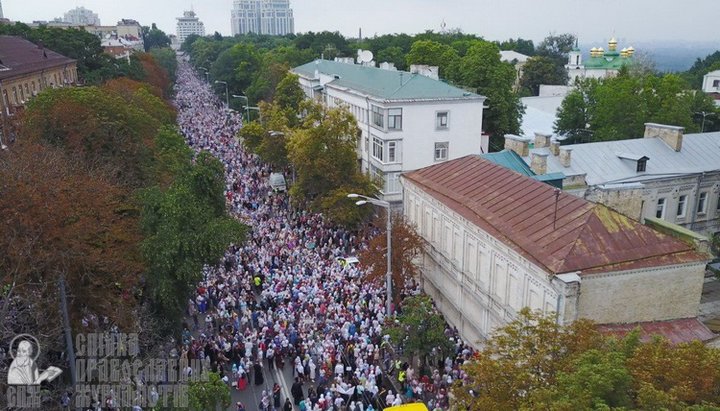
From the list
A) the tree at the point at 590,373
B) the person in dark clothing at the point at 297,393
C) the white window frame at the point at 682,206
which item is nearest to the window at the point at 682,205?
the white window frame at the point at 682,206

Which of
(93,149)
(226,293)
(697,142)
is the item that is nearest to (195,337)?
(226,293)

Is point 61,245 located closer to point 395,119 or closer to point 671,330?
point 671,330

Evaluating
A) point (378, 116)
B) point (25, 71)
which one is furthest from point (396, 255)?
point (25, 71)

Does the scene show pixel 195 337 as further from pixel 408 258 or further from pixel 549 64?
pixel 549 64

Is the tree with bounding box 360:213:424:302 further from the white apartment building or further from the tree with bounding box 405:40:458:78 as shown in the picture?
the tree with bounding box 405:40:458:78

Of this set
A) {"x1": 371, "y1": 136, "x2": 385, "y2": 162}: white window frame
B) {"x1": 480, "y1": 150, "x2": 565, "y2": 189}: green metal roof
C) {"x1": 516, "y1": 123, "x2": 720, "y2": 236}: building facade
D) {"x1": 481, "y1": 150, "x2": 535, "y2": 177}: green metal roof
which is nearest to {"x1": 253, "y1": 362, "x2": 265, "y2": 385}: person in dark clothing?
{"x1": 480, "y1": 150, "x2": 565, "y2": 189}: green metal roof

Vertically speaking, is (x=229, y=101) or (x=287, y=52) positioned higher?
(x=287, y=52)
